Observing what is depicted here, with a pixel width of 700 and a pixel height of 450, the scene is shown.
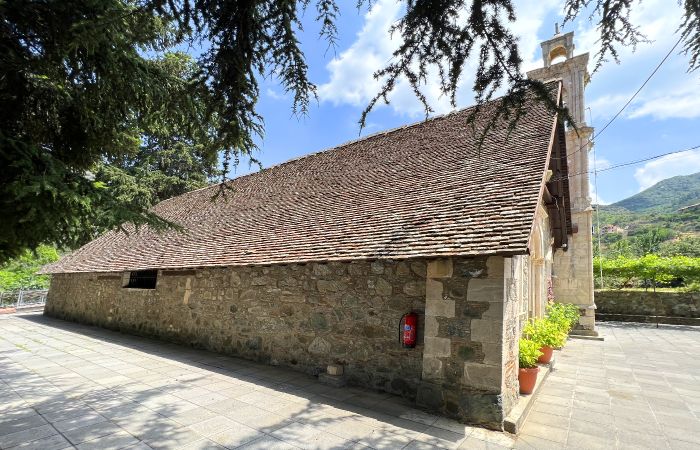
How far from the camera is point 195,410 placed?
504 centimetres

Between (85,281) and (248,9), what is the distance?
1545 cm

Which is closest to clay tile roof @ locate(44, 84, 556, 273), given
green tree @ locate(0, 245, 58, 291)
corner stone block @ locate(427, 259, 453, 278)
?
corner stone block @ locate(427, 259, 453, 278)

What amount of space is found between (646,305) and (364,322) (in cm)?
2052

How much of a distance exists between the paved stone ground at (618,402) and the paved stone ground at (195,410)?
1056 mm

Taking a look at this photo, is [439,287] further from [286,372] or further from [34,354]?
[34,354]

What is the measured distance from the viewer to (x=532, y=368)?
18.5 ft

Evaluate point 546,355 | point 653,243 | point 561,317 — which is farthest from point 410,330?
point 653,243

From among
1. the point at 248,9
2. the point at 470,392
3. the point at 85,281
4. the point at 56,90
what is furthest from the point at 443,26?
the point at 85,281

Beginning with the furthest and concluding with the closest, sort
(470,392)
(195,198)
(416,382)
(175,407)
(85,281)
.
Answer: (195,198) → (85,281) → (416,382) → (175,407) → (470,392)

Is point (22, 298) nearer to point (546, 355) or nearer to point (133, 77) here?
point (133, 77)

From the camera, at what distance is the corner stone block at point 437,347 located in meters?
5.07

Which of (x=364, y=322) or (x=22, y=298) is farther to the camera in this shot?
(x=22, y=298)

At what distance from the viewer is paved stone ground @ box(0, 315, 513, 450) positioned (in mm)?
4121

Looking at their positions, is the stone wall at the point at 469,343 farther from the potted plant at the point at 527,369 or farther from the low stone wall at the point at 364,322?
the potted plant at the point at 527,369
